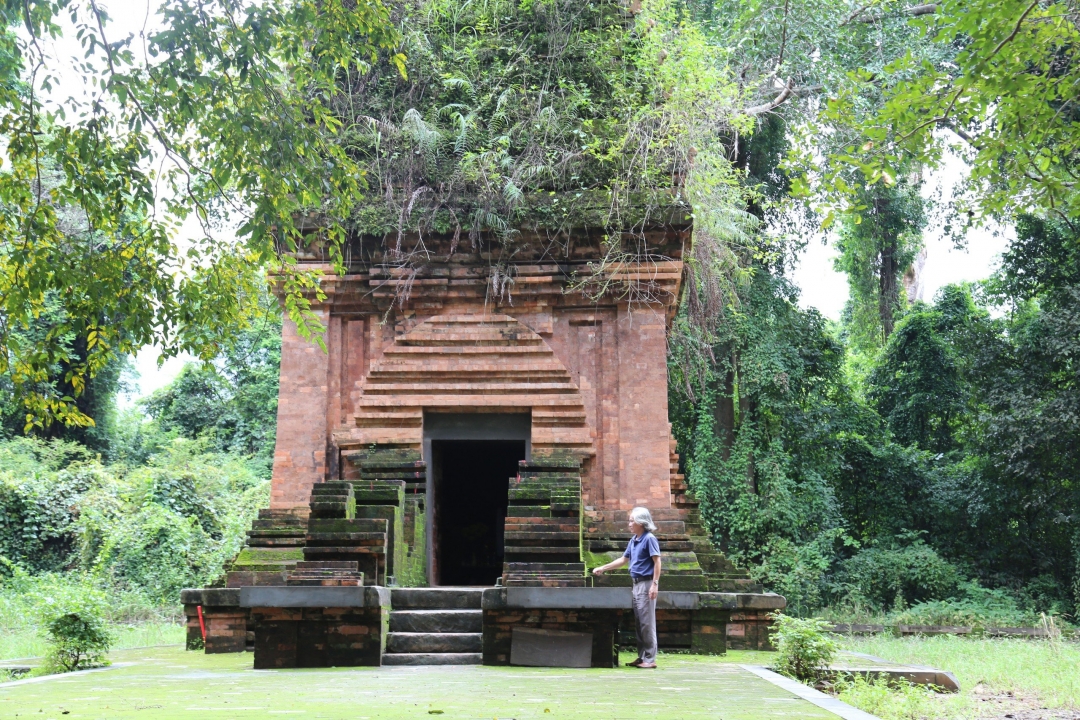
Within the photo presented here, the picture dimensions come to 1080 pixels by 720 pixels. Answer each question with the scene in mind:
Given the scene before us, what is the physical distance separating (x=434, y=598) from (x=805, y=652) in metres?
2.96

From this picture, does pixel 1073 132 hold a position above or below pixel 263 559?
above

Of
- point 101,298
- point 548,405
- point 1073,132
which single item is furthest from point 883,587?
point 101,298

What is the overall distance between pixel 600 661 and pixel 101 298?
4109mm

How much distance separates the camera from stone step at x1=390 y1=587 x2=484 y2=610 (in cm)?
812

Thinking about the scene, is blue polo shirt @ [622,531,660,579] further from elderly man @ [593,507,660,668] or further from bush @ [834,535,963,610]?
bush @ [834,535,963,610]

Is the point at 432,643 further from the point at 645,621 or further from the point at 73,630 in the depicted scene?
the point at 73,630

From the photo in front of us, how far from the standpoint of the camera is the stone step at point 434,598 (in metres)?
8.12

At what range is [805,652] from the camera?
705cm

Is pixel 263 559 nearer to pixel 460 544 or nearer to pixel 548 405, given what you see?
pixel 548 405

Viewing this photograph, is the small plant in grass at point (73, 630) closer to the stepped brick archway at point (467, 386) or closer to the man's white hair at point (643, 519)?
the stepped brick archway at point (467, 386)

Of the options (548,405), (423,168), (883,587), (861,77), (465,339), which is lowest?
(883,587)

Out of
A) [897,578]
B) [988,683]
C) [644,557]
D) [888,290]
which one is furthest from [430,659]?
[888,290]

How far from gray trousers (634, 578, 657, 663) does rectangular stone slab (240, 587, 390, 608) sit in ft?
6.30

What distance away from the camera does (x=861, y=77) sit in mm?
5816
